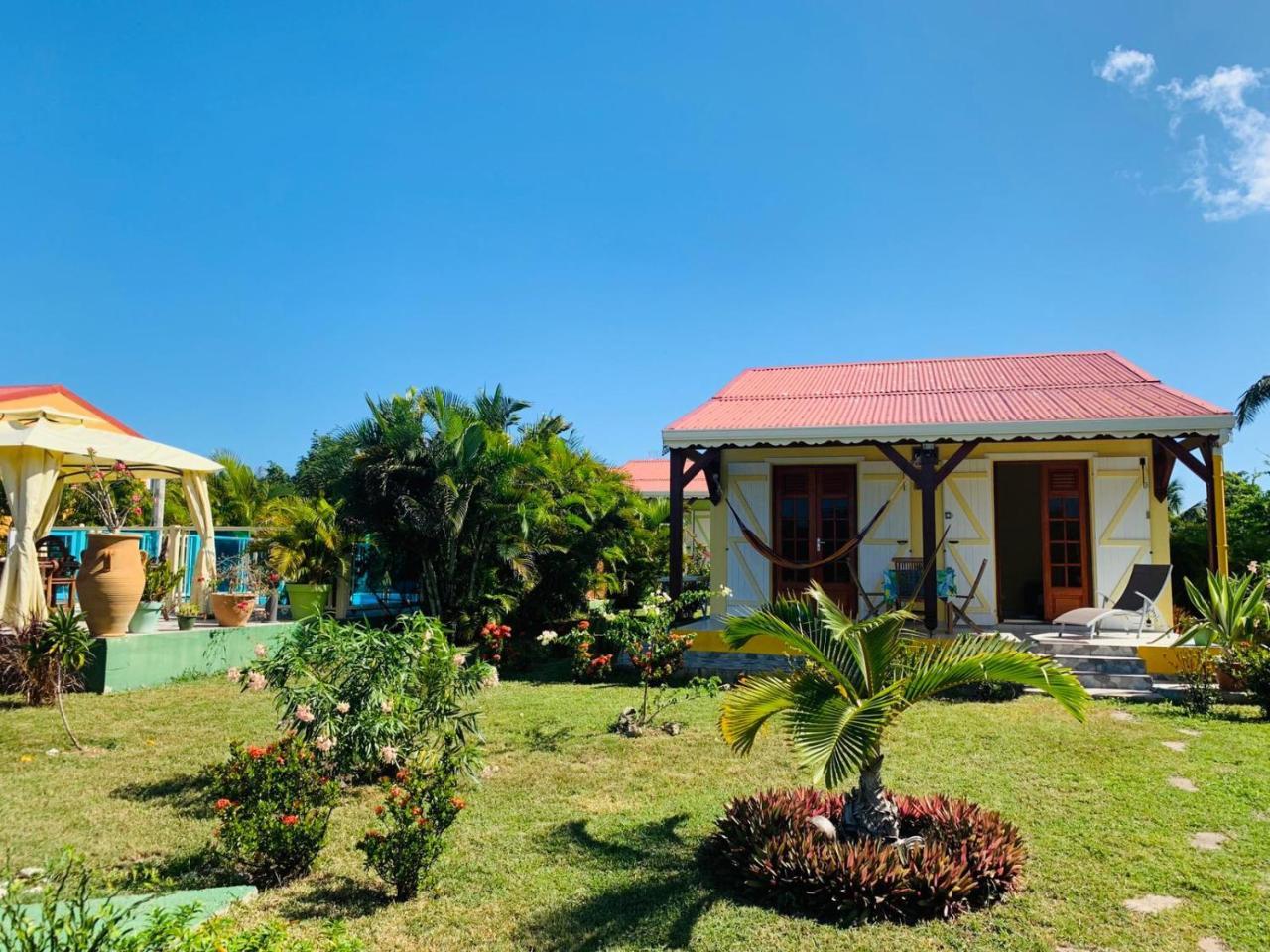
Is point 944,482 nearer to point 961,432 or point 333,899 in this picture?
point 961,432

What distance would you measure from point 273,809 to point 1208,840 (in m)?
5.21

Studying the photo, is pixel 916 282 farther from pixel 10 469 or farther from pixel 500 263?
pixel 10 469

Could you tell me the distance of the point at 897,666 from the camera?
4.27m

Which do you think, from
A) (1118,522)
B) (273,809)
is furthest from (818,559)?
(273,809)

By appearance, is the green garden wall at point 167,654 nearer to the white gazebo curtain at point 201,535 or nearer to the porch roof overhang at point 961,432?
the white gazebo curtain at point 201,535

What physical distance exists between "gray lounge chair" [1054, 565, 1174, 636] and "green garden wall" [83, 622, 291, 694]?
9.72m

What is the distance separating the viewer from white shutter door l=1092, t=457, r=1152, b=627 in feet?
34.7

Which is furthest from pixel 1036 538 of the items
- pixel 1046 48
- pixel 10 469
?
pixel 10 469

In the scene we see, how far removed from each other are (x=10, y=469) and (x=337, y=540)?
3924mm

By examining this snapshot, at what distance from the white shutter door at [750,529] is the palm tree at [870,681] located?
7168 mm

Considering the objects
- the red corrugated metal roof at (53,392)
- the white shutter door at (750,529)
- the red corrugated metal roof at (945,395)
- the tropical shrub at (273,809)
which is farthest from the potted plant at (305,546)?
the red corrugated metal roof at (53,392)

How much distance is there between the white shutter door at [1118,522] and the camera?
10.6 metres

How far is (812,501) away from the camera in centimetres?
1159

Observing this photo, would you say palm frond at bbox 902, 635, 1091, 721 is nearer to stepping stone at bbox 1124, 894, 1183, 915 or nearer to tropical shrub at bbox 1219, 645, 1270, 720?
stepping stone at bbox 1124, 894, 1183, 915
